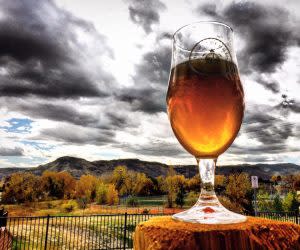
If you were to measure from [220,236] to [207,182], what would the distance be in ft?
0.99

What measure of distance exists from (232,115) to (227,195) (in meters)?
55.5

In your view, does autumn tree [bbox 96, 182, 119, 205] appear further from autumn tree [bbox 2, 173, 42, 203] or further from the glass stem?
the glass stem

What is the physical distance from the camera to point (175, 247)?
2.32 ft

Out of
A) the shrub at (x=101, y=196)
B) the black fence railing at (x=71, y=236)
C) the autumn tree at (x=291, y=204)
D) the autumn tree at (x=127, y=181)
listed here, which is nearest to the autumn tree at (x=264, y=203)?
the autumn tree at (x=291, y=204)

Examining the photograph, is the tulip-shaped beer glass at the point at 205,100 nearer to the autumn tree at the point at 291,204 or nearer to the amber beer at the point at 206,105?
the amber beer at the point at 206,105

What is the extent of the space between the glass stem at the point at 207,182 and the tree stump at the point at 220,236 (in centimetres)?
17

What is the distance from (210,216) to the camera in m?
0.90

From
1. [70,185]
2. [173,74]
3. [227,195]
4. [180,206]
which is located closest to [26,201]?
[70,185]

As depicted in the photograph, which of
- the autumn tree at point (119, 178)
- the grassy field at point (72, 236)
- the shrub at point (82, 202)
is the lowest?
the shrub at point (82, 202)

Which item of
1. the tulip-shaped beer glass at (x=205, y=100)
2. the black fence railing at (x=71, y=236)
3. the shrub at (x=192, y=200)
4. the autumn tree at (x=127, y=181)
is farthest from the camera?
the autumn tree at (x=127, y=181)

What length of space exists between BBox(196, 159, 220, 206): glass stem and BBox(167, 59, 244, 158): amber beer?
0.09ft

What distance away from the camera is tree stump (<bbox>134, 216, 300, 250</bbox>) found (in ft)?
2.32

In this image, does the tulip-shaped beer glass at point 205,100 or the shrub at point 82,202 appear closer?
the tulip-shaped beer glass at point 205,100

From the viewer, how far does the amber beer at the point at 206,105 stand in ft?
3.14
